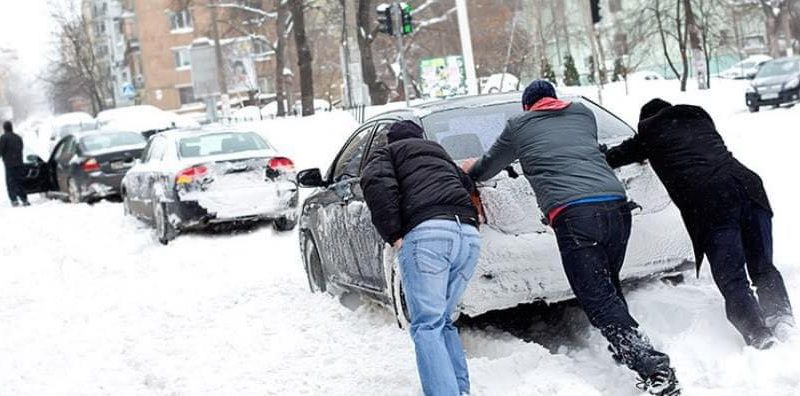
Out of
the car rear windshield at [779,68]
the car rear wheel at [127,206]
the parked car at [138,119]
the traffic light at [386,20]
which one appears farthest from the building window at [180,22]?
the car rear wheel at [127,206]

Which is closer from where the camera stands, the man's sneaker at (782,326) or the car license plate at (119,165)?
the man's sneaker at (782,326)

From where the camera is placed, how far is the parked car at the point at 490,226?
19.7 ft

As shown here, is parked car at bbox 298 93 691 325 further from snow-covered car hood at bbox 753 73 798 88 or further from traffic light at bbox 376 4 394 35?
snow-covered car hood at bbox 753 73 798 88

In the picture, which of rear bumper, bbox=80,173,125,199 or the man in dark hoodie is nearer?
the man in dark hoodie

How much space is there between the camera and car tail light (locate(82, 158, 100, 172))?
739 inches

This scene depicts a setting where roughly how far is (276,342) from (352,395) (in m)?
1.63

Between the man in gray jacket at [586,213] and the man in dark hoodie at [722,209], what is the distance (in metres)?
0.36

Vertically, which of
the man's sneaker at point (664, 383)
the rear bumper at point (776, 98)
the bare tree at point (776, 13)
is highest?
the bare tree at point (776, 13)

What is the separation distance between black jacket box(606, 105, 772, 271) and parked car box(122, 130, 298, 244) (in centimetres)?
742

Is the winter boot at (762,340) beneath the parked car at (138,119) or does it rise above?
beneath

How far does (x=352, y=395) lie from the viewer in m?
5.92

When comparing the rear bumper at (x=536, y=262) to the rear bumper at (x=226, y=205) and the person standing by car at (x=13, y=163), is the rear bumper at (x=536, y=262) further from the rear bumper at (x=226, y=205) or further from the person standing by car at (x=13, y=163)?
the person standing by car at (x=13, y=163)

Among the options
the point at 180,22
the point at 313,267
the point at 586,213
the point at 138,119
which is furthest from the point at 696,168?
the point at 180,22

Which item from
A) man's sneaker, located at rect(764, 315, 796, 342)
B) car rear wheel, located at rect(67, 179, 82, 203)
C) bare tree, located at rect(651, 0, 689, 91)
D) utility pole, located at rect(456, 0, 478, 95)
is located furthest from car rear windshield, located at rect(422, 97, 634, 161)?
bare tree, located at rect(651, 0, 689, 91)
